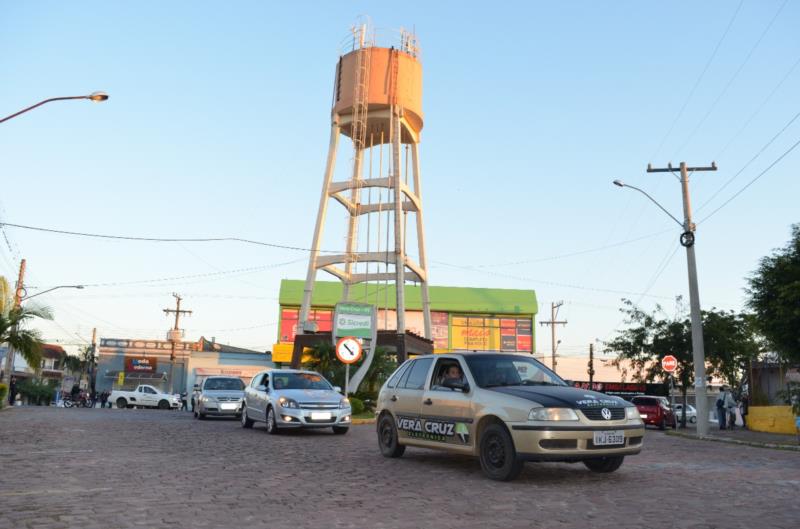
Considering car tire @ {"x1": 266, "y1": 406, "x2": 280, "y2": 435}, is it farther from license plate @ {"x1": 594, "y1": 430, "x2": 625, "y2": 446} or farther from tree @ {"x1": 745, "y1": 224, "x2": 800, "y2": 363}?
tree @ {"x1": 745, "y1": 224, "x2": 800, "y2": 363}

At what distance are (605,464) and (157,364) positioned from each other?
6056cm

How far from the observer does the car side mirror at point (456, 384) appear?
31.3 ft

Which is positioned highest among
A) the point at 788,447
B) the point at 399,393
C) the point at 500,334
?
the point at 500,334

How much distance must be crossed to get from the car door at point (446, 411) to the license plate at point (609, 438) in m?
1.60

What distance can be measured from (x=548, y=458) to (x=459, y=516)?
89.5 inches

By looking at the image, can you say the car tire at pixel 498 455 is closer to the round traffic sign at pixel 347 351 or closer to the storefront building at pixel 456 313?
the round traffic sign at pixel 347 351

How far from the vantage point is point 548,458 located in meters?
8.25

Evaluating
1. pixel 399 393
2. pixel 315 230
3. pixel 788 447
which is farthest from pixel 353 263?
pixel 399 393

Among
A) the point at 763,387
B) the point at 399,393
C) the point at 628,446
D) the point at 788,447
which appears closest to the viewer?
the point at 628,446

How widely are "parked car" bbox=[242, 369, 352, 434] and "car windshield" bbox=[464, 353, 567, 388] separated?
7277 millimetres

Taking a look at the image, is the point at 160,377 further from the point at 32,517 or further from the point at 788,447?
the point at 32,517

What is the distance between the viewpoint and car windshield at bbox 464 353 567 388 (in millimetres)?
9570

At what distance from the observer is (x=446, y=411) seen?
9.84 metres

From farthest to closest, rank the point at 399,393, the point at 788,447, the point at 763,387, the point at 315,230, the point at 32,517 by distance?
1. the point at 315,230
2. the point at 763,387
3. the point at 788,447
4. the point at 399,393
5. the point at 32,517
